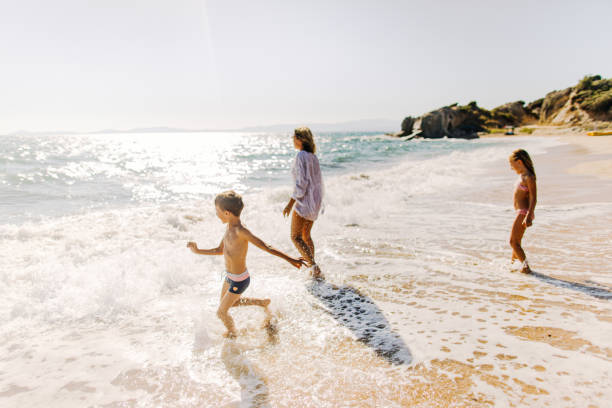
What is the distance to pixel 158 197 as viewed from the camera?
14.0 meters

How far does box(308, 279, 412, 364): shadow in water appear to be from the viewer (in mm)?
2992

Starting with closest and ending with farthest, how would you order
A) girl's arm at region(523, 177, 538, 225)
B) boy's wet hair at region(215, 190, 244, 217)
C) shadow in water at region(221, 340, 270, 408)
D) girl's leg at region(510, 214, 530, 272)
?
shadow in water at region(221, 340, 270, 408) → boy's wet hair at region(215, 190, 244, 217) → girl's arm at region(523, 177, 538, 225) → girl's leg at region(510, 214, 530, 272)

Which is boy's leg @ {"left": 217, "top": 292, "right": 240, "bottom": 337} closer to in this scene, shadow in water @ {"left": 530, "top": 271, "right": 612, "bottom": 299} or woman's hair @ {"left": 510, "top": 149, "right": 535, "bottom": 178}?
shadow in water @ {"left": 530, "top": 271, "right": 612, "bottom": 299}

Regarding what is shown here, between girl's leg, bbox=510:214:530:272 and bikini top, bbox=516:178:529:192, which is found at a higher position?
bikini top, bbox=516:178:529:192

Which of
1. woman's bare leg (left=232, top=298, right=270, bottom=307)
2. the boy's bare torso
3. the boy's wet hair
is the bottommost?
woman's bare leg (left=232, top=298, right=270, bottom=307)

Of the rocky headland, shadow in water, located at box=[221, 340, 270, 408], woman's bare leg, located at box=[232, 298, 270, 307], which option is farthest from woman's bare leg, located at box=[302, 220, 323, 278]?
the rocky headland

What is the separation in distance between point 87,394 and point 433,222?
→ 6.85 m

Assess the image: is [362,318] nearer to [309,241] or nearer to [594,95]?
[309,241]

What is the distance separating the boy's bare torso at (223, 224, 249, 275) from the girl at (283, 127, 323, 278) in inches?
60.1

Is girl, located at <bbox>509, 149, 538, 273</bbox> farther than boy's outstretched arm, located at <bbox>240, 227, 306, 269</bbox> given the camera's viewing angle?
Yes

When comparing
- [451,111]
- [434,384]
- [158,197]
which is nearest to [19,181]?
[158,197]

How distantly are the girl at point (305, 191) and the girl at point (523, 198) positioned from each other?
2.67 meters

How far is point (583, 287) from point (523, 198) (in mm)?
1285

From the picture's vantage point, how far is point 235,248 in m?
3.22
